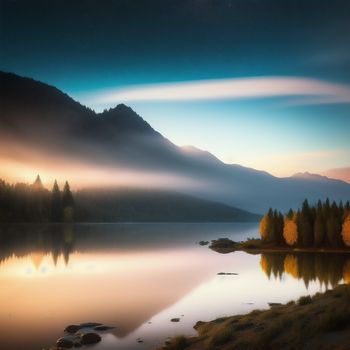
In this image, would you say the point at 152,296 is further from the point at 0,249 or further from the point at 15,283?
the point at 0,249

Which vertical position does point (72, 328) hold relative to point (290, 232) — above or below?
below

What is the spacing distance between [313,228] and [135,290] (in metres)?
97.5

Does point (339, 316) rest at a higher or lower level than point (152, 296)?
higher

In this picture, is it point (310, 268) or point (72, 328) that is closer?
point (72, 328)

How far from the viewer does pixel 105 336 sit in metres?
42.7

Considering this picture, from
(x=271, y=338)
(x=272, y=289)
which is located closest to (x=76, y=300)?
(x=272, y=289)

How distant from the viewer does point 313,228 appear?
155 m

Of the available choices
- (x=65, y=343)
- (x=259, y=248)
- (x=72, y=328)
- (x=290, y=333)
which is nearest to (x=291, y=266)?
(x=259, y=248)

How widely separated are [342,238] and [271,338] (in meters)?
131

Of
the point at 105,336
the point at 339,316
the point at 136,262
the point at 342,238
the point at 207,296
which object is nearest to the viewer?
the point at 339,316

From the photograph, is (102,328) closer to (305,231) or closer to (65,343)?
(65,343)

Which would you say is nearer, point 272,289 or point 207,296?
point 207,296

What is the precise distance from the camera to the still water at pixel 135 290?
45.4m

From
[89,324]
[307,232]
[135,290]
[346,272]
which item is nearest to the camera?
[89,324]
